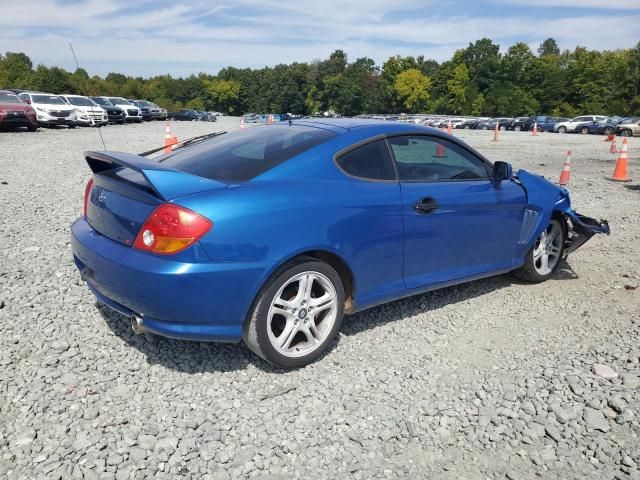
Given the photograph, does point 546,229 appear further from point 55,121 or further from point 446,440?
point 55,121

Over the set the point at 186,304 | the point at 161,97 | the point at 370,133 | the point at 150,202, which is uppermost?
the point at 370,133

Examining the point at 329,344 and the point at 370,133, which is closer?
the point at 329,344

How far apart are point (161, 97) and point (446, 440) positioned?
425 ft

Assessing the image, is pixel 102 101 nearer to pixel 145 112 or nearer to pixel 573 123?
pixel 145 112

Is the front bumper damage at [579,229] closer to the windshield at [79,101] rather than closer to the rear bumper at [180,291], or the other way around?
the rear bumper at [180,291]

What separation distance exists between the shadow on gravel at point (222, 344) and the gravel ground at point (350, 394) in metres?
0.01

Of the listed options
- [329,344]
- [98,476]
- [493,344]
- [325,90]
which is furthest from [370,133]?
[325,90]

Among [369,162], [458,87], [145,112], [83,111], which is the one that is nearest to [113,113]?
[83,111]

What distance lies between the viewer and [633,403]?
9.73ft

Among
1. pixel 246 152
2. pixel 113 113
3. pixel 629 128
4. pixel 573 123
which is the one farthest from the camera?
pixel 573 123

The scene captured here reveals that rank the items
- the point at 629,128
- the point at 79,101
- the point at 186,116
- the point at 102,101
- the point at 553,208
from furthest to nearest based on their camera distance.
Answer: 1. the point at 186,116
2. the point at 629,128
3. the point at 102,101
4. the point at 79,101
5. the point at 553,208

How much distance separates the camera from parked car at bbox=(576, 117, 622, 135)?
3746 centimetres

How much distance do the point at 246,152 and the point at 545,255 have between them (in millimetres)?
3010

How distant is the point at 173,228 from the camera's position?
2.73 meters
